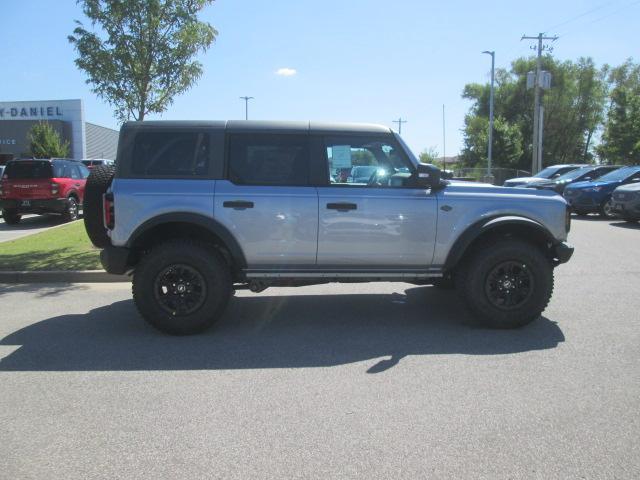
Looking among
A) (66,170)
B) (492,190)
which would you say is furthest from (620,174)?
(66,170)

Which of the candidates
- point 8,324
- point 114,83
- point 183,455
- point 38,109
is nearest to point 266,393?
point 183,455

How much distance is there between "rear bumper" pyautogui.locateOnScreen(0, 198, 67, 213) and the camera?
15.0 m

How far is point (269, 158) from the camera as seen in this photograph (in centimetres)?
543

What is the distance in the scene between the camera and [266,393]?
398 cm

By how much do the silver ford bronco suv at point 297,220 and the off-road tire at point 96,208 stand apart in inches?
15.1

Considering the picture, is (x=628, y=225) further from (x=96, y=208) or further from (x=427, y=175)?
(x=96, y=208)

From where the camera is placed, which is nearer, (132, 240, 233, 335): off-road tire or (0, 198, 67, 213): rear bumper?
(132, 240, 233, 335): off-road tire

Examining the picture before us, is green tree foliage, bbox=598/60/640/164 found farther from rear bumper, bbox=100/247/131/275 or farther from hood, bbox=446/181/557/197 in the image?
rear bumper, bbox=100/247/131/275

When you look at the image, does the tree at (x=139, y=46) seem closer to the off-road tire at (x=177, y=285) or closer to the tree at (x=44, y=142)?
the off-road tire at (x=177, y=285)

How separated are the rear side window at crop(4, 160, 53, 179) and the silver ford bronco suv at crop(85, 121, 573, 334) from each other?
37.7ft

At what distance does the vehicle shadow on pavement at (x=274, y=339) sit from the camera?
4.66 m

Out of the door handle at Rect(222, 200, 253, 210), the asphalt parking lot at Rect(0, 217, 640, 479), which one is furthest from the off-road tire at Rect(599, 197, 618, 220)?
the door handle at Rect(222, 200, 253, 210)

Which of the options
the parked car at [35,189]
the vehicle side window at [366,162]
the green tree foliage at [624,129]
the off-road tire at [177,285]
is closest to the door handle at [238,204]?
the off-road tire at [177,285]

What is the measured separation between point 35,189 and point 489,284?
1361cm
